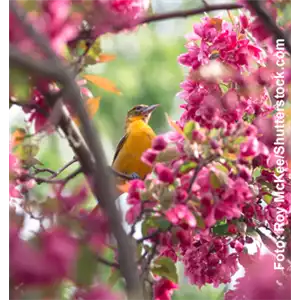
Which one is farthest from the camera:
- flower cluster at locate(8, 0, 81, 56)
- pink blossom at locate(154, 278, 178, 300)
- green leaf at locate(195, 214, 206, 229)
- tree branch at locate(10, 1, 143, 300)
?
pink blossom at locate(154, 278, 178, 300)

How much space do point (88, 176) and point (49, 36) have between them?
167 millimetres

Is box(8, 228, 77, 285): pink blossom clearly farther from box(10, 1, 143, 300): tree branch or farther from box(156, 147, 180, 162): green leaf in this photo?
box(156, 147, 180, 162): green leaf

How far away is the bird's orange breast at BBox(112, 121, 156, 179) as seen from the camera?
166cm

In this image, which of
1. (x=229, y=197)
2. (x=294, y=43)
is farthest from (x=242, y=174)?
(x=294, y=43)

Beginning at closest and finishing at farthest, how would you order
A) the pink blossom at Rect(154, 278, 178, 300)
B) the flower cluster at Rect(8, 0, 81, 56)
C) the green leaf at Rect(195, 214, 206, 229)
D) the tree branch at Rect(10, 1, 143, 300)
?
the tree branch at Rect(10, 1, 143, 300) → the flower cluster at Rect(8, 0, 81, 56) → the green leaf at Rect(195, 214, 206, 229) → the pink blossom at Rect(154, 278, 178, 300)

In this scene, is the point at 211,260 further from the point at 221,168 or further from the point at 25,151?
the point at 25,151

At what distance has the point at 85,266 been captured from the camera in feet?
2.08

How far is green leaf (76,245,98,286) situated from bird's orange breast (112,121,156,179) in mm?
983

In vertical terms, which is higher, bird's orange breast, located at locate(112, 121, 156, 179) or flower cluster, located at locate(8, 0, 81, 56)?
bird's orange breast, located at locate(112, 121, 156, 179)

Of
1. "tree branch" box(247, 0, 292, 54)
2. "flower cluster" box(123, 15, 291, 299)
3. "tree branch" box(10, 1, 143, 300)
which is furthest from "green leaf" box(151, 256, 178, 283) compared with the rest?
"tree branch" box(247, 0, 292, 54)

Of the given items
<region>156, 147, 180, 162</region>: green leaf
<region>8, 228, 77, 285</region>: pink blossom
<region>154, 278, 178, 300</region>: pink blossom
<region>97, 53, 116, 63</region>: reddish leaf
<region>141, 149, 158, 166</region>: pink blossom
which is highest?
<region>97, 53, 116, 63</region>: reddish leaf

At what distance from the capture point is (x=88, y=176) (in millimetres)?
769

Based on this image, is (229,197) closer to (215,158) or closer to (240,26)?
(215,158)

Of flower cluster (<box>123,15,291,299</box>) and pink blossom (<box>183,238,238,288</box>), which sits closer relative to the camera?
flower cluster (<box>123,15,291,299</box>)
